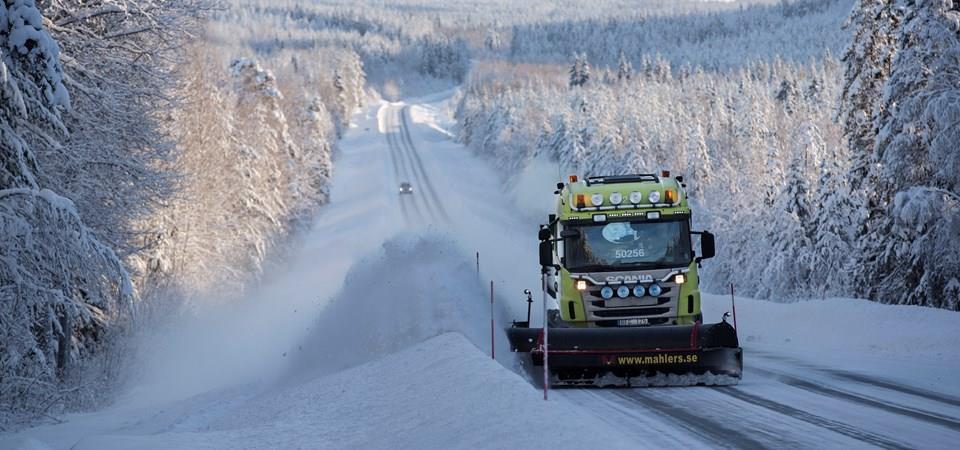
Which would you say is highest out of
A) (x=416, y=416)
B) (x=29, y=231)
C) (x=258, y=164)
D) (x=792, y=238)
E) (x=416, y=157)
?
(x=29, y=231)

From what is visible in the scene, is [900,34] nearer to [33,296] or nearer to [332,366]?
[332,366]

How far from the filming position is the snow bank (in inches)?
339

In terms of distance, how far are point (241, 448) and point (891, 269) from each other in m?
19.6

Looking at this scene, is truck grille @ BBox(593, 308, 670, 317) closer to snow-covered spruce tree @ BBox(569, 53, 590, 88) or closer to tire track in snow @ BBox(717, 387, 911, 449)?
tire track in snow @ BBox(717, 387, 911, 449)

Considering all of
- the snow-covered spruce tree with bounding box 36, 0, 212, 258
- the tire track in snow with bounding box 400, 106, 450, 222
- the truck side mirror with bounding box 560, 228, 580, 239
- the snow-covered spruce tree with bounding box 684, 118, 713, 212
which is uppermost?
the snow-covered spruce tree with bounding box 36, 0, 212, 258

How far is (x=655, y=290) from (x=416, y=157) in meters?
89.0

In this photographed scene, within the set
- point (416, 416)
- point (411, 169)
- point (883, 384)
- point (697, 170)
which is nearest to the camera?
point (416, 416)

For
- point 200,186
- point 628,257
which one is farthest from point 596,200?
point 200,186

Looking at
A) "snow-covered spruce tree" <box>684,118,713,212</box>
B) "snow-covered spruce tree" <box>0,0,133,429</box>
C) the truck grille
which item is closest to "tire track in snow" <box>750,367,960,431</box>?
the truck grille

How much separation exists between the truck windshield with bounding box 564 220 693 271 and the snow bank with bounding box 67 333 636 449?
7.83 feet

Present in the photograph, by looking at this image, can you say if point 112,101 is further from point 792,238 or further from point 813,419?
point 792,238

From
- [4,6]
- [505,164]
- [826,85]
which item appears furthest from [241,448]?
[826,85]

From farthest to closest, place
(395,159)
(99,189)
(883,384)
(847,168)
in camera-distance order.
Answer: (395,159)
(847,168)
(99,189)
(883,384)

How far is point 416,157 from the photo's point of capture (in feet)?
335
